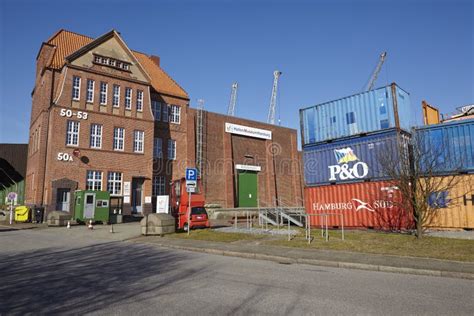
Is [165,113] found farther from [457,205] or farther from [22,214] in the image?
[457,205]

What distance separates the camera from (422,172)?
47.9 feet

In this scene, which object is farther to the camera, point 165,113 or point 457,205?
point 165,113

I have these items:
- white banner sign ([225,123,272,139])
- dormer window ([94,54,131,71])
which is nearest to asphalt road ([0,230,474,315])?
dormer window ([94,54,131,71])

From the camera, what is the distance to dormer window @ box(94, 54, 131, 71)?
3166 cm

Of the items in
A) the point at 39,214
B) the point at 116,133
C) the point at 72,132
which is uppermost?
the point at 116,133

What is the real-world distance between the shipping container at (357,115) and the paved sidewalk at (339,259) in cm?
939

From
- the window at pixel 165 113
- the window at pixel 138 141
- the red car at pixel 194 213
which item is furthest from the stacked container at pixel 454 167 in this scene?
the window at pixel 165 113

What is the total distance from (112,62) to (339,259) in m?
29.4

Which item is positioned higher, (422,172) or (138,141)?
(138,141)

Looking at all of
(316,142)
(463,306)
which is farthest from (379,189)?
(463,306)

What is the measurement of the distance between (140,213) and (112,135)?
7.81 m

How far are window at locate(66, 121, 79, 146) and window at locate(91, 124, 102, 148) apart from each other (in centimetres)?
130

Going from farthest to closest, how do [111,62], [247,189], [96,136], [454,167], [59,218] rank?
[247,189] → [111,62] → [96,136] → [59,218] → [454,167]

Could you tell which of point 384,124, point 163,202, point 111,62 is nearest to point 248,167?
point 163,202
